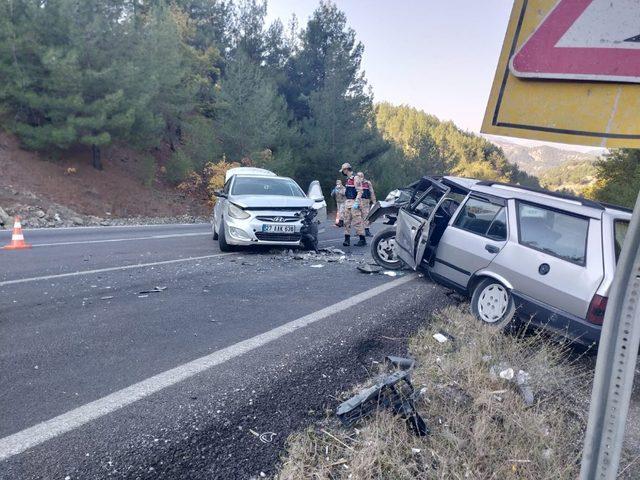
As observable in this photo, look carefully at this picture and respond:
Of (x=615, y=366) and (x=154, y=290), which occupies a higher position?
(x=615, y=366)

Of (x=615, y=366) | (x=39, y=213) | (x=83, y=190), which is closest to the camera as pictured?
(x=615, y=366)

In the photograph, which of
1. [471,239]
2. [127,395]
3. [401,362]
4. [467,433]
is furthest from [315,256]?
[467,433]

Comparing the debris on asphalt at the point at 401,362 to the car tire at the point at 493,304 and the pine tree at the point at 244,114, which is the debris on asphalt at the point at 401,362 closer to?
the car tire at the point at 493,304

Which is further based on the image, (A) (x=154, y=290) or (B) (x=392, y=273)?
(B) (x=392, y=273)

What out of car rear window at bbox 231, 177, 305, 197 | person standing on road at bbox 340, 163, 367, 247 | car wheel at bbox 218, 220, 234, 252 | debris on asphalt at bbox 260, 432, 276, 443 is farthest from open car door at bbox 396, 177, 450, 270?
debris on asphalt at bbox 260, 432, 276, 443

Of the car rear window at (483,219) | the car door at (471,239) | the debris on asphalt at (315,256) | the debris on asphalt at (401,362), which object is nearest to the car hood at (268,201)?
the debris on asphalt at (315,256)

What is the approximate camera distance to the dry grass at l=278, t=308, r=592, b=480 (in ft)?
7.60

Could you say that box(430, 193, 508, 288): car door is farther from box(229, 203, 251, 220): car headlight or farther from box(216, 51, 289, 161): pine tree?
box(216, 51, 289, 161): pine tree

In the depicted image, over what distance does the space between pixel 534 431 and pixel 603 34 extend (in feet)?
8.22

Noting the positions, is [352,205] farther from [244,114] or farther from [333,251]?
[244,114]

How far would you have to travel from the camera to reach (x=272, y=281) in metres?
6.33

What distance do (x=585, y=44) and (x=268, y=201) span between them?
7274 mm

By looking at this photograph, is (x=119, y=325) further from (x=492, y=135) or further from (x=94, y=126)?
(x=94, y=126)

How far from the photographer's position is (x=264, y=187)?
9.33 metres
